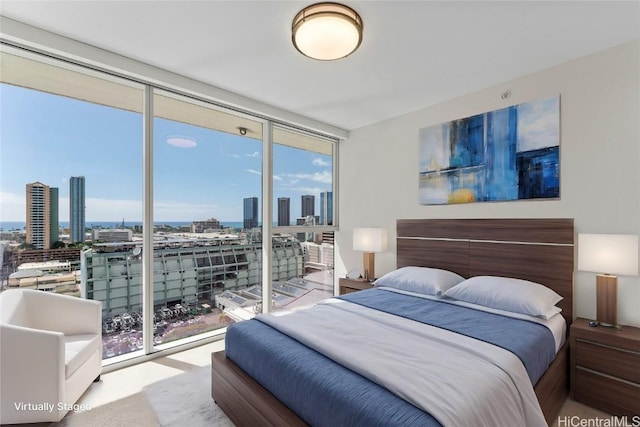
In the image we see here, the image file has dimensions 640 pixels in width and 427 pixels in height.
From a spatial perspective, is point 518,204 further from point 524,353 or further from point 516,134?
point 524,353

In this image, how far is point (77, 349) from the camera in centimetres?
216

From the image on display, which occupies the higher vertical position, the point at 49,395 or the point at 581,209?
the point at 581,209

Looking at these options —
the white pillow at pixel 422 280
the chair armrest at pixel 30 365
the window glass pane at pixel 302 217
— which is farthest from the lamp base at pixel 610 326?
the chair armrest at pixel 30 365

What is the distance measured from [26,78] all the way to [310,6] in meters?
2.38

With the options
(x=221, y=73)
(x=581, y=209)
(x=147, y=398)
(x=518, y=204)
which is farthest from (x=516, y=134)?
(x=147, y=398)

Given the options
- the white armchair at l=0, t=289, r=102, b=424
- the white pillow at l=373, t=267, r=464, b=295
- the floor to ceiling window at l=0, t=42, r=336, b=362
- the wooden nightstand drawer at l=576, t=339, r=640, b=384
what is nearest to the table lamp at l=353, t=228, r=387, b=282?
the white pillow at l=373, t=267, r=464, b=295

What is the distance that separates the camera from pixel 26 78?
2438 mm

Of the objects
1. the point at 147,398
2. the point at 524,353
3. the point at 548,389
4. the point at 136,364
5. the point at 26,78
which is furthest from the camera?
the point at 136,364

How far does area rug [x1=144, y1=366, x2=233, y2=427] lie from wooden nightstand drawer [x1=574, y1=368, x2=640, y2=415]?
100 inches

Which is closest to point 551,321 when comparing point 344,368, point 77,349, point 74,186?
point 344,368

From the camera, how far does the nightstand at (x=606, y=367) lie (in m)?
2.03

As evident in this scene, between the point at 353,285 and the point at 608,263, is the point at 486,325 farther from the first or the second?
the point at 353,285

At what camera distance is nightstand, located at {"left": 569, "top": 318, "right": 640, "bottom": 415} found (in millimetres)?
2033

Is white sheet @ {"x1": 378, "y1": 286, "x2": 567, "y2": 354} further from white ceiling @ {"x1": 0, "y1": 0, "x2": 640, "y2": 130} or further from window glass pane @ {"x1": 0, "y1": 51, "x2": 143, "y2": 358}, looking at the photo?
window glass pane @ {"x1": 0, "y1": 51, "x2": 143, "y2": 358}
